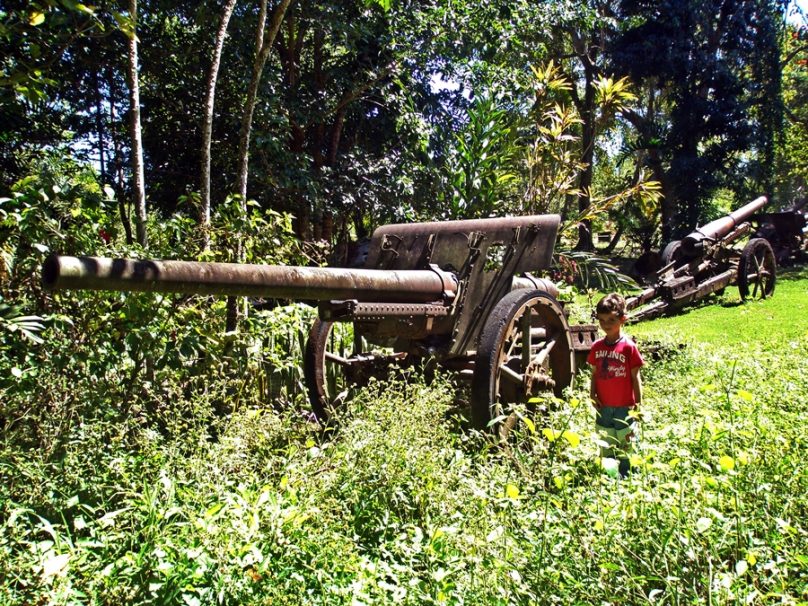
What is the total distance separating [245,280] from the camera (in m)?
3.47

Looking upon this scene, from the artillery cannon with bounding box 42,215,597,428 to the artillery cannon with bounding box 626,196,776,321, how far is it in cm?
567

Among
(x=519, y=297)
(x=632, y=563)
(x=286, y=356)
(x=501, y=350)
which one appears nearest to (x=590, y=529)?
(x=632, y=563)

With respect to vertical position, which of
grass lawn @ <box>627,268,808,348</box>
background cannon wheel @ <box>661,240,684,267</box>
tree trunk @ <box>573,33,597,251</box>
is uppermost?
tree trunk @ <box>573,33,597,251</box>

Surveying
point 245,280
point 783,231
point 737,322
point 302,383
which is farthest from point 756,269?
point 245,280

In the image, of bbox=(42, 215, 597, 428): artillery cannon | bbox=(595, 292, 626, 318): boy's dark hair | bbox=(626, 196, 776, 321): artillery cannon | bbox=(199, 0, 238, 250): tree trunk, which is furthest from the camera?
bbox=(626, 196, 776, 321): artillery cannon

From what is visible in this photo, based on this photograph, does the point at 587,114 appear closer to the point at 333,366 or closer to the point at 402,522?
the point at 333,366

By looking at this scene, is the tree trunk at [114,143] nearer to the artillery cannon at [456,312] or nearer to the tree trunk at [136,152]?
the tree trunk at [136,152]

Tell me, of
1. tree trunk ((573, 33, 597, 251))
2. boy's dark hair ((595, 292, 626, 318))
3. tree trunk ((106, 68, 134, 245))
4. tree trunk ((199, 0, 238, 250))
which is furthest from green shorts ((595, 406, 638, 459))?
tree trunk ((573, 33, 597, 251))

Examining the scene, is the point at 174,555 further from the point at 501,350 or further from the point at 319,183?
the point at 319,183

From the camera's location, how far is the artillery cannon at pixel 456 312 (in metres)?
4.37

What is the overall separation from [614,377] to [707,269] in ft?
28.9

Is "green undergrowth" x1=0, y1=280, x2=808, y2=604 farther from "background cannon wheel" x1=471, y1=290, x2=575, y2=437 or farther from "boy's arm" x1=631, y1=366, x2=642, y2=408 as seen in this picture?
"background cannon wheel" x1=471, y1=290, x2=575, y2=437

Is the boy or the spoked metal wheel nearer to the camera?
the boy

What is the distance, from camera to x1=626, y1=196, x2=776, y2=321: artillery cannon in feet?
36.0
